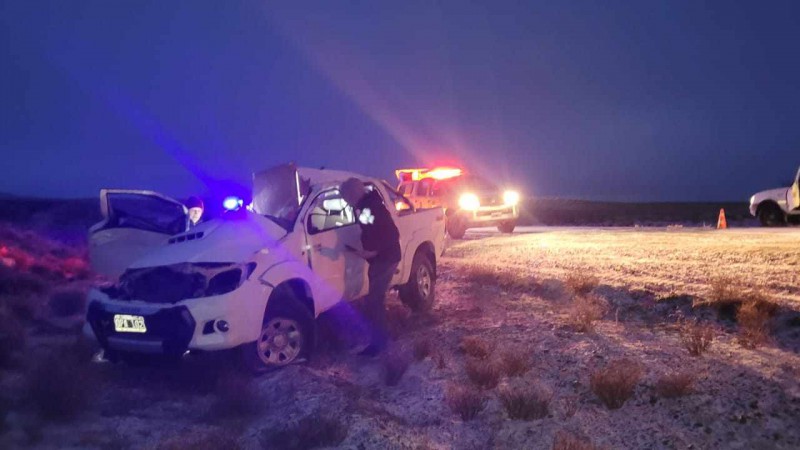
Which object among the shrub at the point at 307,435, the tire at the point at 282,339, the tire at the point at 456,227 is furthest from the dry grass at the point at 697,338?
the tire at the point at 456,227

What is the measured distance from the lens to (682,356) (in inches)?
284

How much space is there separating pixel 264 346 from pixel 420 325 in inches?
112

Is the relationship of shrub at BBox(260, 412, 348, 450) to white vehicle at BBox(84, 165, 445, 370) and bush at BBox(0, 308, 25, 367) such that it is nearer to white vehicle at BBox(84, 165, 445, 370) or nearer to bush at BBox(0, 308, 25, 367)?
white vehicle at BBox(84, 165, 445, 370)

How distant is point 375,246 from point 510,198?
42.3ft

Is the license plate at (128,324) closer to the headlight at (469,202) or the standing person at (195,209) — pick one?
the standing person at (195,209)

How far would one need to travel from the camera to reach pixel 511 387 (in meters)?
6.83

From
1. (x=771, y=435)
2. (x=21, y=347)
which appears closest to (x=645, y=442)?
(x=771, y=435)

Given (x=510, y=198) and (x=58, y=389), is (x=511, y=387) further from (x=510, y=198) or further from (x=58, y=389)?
(x=510, y=198)

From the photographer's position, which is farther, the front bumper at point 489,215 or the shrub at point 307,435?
the front bumper at point 489,215

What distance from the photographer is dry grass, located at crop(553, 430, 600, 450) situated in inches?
206

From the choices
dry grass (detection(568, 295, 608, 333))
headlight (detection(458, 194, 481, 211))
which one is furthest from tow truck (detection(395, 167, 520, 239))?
dry grass (detection(568, 295, 608, 333))

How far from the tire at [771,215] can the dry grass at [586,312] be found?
13.8m

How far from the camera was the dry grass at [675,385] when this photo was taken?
6188 millimetres

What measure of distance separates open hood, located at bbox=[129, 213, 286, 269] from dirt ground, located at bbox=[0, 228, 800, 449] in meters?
1.15
